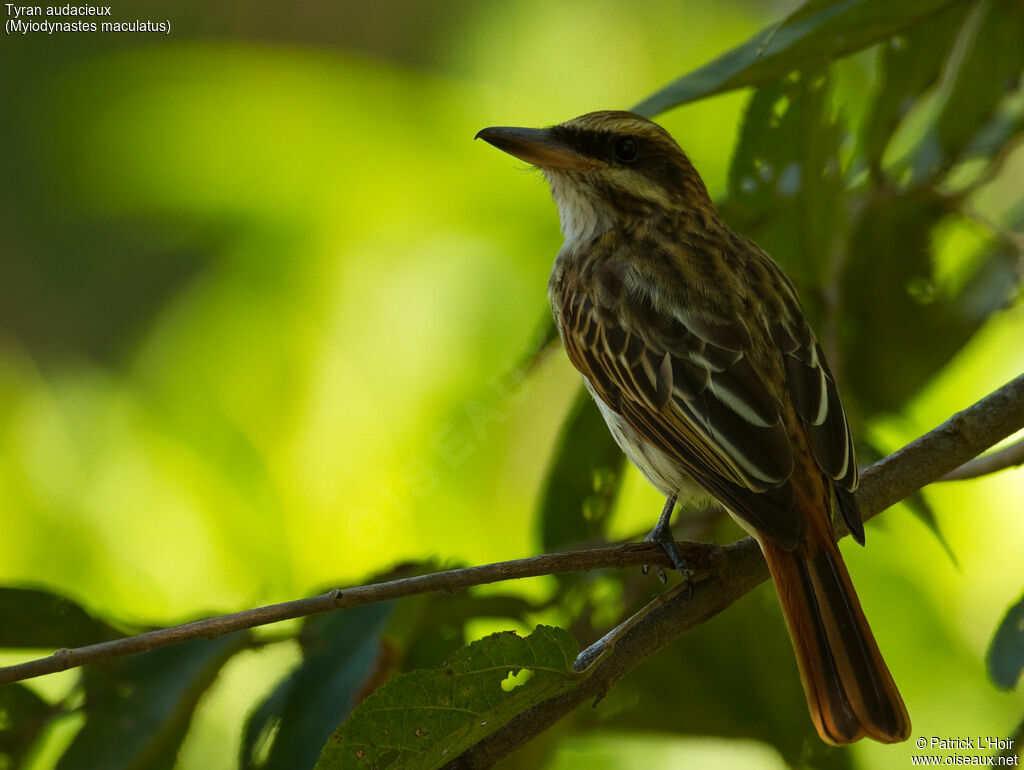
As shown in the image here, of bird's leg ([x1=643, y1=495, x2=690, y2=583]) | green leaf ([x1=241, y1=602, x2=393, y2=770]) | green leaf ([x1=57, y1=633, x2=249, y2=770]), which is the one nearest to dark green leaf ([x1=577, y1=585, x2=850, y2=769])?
bird's leg ([x1=643, y1=495, x2=690, y2=583])

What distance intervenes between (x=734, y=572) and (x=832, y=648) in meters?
0.21

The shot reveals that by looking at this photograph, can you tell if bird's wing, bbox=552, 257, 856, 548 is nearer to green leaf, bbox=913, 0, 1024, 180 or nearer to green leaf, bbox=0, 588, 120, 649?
green leaf, bbox=913, 0, 1024, 180

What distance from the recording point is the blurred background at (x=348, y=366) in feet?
8.31

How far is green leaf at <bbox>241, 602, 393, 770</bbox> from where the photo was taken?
2.04m

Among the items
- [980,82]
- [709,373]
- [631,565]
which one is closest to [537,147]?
[709,373]

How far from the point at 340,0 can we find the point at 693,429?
3855 millimetres

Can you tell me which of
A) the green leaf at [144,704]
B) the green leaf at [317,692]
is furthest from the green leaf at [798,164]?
the green leaf at [144,704]

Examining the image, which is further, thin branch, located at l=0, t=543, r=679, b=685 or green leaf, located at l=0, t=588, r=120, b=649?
green leaf, located at l=0, t=588, r=120, b=649

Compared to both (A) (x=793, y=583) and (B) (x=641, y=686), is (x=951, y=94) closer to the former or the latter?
(A) (x=793, y=583)

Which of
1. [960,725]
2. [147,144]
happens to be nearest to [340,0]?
[147,144]

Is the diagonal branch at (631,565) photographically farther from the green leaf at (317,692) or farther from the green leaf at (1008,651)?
the green leaf at (317,692)

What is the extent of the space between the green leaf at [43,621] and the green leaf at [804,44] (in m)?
1.37

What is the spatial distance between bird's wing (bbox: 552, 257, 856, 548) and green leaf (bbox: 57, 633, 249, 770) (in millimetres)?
891

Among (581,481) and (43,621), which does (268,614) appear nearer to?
(43,621)
